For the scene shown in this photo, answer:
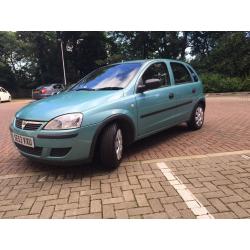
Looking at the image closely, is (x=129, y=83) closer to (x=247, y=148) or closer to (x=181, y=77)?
(x=181, y=77)

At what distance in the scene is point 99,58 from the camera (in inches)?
1331

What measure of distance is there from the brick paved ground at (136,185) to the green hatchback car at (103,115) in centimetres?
32

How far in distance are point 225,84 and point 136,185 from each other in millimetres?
17995

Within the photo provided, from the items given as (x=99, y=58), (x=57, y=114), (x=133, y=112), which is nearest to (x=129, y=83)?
(x=133, y=112)

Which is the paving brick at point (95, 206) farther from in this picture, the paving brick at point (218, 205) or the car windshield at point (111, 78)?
the car windshield at point (111, 78)

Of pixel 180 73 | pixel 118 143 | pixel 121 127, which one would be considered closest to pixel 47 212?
pixel 118 143

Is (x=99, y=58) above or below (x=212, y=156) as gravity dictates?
above

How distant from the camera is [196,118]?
20.7 feet

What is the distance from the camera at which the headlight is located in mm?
3467

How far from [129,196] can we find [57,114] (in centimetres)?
138

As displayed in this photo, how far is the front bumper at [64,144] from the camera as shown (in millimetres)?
3447

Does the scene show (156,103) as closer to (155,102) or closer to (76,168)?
(155,102)

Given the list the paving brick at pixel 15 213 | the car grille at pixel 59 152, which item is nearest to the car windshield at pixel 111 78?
the car grille at pixel 59 152

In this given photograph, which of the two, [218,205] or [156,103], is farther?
[156,103]
